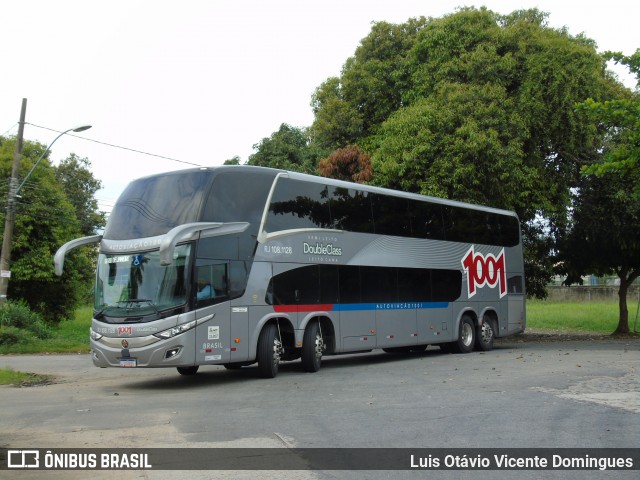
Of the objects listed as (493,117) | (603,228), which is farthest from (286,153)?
(603,228)

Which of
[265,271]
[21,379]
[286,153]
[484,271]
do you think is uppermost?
[286,153]

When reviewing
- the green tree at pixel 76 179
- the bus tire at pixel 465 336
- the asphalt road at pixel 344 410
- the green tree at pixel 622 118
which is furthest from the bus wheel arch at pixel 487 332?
the green tree at pixel 76 179

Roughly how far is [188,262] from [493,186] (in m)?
13.6

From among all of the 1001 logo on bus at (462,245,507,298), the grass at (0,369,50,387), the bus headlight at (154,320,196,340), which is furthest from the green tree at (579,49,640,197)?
the grass at (0,369,50,387)

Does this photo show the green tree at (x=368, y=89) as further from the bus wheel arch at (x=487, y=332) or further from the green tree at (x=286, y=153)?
the bus wheel arch at (x=487, y=332)

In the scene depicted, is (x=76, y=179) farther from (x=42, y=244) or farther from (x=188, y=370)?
(x=188, y=370)

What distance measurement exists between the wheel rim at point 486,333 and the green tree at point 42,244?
20337 mm

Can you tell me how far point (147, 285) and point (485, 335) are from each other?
13.0 metres

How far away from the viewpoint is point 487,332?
23.5 meters

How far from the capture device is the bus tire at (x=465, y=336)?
2206cm

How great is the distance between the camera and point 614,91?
92.0ft

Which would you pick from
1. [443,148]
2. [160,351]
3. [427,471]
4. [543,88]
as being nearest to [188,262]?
[160,351]

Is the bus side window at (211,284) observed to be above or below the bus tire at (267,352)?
above

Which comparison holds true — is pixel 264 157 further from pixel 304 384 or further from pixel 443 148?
pixel 304 384
